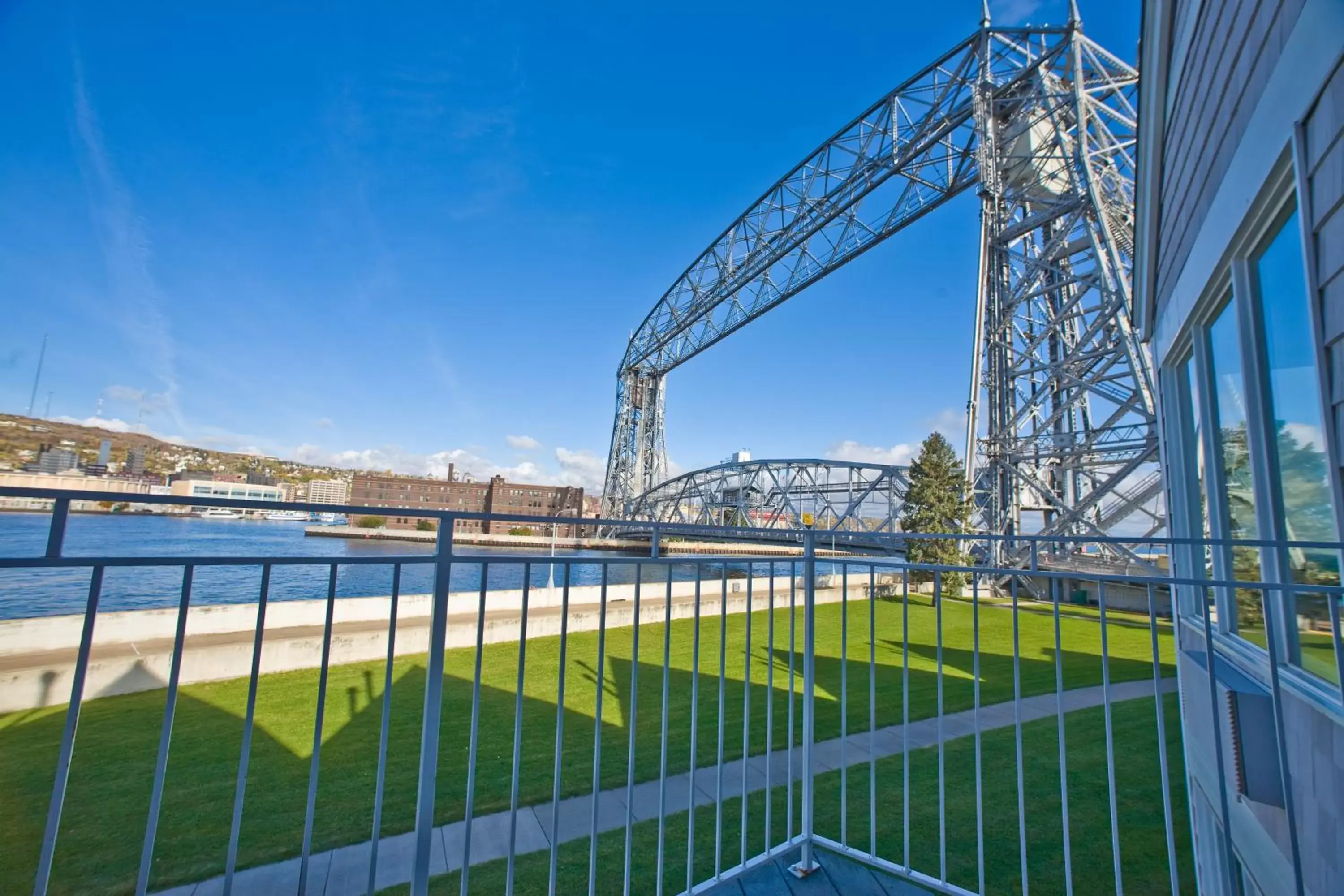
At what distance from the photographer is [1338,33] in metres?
1.11

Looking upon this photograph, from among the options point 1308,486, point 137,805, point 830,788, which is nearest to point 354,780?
point 137,805

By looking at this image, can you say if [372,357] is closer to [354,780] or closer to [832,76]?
[832,76]

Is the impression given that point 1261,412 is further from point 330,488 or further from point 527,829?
point 330,488

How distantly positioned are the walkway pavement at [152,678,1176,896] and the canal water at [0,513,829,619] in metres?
1.01

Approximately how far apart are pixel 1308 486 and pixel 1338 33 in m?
1.17

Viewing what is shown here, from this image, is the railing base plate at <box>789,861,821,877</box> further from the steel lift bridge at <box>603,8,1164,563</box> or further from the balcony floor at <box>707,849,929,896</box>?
the steel lift bridge at <box>603,8,1164,563</box>

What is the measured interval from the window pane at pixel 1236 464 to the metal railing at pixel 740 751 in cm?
36

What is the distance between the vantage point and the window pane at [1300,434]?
143cm

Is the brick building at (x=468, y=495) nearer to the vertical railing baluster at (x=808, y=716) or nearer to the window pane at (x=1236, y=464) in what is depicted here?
the vertical railing baluster at (x=808, y=716)

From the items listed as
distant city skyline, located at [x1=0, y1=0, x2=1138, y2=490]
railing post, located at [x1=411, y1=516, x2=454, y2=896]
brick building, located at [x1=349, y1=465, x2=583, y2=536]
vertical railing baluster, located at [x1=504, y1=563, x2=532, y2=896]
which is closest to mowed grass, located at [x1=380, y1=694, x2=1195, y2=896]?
vertical railing baluster, located at [x1=504, y1=563, x2=532, y2=896]

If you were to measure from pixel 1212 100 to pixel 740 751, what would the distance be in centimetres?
444

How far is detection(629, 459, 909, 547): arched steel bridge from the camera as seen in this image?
29.8 metres

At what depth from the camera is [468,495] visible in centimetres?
4944

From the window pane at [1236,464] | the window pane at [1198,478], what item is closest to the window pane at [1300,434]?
the window pane at [1236,464]
